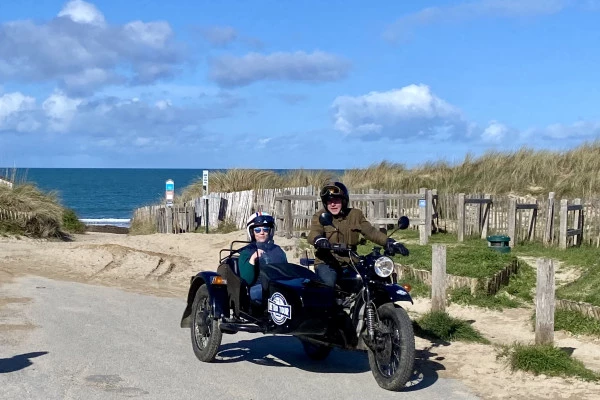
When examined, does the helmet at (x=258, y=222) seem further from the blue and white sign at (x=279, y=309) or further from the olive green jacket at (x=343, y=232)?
the blue and white sign at (x=279, y=309)

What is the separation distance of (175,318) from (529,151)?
24.5 meters

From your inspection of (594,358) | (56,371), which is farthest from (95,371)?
(594,358)

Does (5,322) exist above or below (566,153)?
below

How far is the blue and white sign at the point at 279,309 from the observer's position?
27.0 feet

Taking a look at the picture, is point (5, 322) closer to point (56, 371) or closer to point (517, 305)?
point (56, 371)

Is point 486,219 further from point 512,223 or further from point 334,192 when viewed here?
point 334,192

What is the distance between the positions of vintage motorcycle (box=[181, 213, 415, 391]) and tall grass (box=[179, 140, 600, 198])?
20.1 m

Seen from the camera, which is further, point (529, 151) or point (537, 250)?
point (529, 151)

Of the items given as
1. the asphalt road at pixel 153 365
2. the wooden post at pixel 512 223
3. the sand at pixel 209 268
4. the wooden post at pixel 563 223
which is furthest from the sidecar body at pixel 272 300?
the wooden post at pixel 512 223

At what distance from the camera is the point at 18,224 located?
919 inches

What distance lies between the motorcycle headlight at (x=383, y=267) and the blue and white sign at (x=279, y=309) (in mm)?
930

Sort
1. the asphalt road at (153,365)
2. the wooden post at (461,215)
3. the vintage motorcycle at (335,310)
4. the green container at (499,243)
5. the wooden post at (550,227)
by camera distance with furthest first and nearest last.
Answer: the wooden post at (461,215)
the wooden post at (550,227)
the green container at (499,243)
the vintage motorcycle at (335,310)
the asphalt road at (153,365)

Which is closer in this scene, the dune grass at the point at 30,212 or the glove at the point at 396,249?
the glove at the point at 396,249

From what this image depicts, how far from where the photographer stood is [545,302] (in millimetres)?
9664
